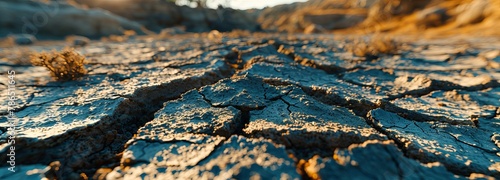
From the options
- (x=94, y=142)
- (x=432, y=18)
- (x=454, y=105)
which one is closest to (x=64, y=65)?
(x=94, y=142)

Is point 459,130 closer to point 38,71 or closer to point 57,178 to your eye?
point 57,178

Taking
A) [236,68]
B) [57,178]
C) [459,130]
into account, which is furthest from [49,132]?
[459,130]

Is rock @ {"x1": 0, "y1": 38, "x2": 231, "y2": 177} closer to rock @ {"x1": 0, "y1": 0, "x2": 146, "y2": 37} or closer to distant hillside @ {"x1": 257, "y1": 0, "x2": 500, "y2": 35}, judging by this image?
distant hillside @ {"x1": 257, "y1": 0, "x2": 500, "y2": 35}

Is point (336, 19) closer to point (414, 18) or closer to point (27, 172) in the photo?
point (414, 18)

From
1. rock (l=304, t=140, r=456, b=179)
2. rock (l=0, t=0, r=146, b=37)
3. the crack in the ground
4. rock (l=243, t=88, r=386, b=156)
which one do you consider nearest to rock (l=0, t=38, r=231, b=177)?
the crack in the ground

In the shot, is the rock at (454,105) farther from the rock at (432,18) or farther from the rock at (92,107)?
the rock at (432,18)

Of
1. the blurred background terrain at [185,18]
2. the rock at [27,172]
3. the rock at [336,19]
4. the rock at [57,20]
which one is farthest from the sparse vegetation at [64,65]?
the rock at [336,19]

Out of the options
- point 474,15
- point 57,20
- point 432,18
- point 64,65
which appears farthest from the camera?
point 432,18
